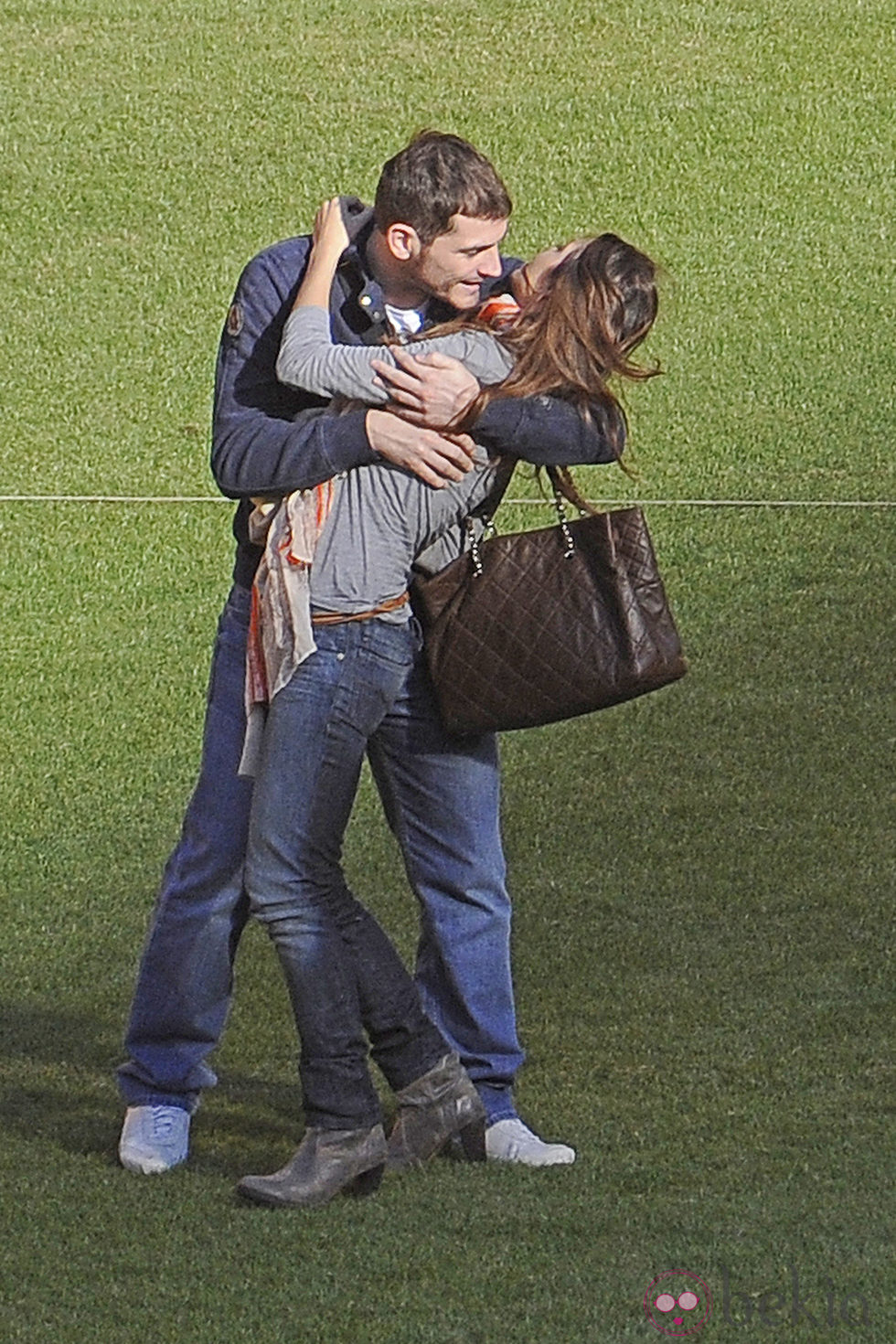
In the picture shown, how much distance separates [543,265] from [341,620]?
0.57 m

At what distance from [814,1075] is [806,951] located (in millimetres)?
755

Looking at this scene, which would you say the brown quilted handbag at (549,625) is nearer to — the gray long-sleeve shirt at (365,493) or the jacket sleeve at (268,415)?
the gray long-sleeve shirt at (365,493)

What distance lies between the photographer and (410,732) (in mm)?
3445

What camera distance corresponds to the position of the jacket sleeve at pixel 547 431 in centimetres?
324

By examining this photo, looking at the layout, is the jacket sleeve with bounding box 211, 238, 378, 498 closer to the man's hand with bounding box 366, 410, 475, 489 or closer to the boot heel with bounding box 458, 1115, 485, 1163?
the man's hand with bounding box 366, 410, 475, 489

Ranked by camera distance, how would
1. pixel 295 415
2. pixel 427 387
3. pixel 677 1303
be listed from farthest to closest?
pixel 295 415 < pixel 427 387 < pixel 677 1303

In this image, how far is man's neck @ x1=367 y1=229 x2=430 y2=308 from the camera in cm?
333

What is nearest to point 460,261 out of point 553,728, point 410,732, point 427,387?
point 427,387

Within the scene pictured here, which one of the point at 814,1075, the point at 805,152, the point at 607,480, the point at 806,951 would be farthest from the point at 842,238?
the point at 814,1075

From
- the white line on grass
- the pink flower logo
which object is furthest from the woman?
the white line on grass

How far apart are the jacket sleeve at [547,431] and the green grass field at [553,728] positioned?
106cm

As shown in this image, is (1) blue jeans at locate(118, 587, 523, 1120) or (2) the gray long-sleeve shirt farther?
(1) blue jeans at locate(118, 587, 523, 1120)

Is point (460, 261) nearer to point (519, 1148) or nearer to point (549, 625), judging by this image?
point (549, 625)

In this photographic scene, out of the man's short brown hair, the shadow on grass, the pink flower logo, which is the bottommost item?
the shadow on grass
